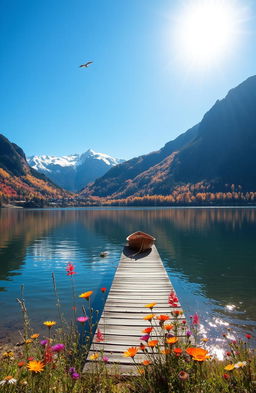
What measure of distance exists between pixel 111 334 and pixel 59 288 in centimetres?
→ 1150

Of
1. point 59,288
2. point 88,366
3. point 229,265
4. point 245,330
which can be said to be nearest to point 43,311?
point 59,288

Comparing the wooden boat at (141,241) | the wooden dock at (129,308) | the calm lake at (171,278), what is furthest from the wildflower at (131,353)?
the wooden boat at (141,241)

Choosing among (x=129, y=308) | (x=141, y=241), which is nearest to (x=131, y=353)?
(x=129, y=308)

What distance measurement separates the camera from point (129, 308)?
10.3 metres

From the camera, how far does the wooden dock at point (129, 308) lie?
267 inches

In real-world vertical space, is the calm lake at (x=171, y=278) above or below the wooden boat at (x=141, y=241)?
below

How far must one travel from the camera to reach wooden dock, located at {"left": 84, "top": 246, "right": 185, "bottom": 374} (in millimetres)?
6777

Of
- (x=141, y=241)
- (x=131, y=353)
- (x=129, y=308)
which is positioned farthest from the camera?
(x=141, y=241)

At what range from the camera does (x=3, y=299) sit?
16.0 metres

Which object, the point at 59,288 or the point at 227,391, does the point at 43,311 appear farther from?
the point at 227,391

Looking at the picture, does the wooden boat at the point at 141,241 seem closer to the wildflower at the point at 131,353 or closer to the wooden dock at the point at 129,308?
the wooden dock at the point at 129,308

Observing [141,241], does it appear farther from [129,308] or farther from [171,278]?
[129,308]

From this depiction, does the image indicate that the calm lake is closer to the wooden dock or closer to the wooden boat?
the wooden dock

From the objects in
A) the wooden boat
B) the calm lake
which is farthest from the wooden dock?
the wooden boat
